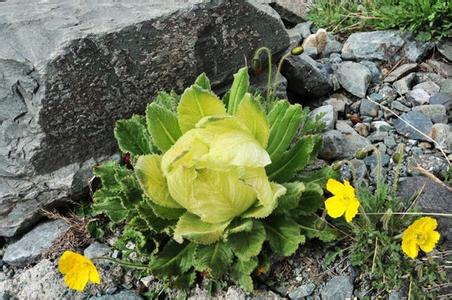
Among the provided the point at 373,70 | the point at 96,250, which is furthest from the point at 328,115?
the point at 96,250

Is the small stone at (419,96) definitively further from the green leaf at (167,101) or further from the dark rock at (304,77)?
the green leaf at (167,101)

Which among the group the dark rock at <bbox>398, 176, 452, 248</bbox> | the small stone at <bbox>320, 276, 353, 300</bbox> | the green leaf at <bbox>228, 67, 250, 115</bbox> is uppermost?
the green leaf at <bbox>228, 67, 250, 115</bbox>

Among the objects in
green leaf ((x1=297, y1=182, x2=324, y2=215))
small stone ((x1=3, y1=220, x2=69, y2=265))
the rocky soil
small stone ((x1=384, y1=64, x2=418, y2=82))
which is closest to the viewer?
green leaf ((x1=297, y1=182, x2=324, y2=215))

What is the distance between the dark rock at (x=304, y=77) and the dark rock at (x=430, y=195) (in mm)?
1035

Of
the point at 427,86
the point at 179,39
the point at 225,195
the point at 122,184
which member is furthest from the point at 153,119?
the point at 427,86

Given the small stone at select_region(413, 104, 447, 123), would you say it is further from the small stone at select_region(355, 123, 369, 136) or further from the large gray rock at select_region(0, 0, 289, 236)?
the large gray rock at select_region(0, 0, 289, 236)

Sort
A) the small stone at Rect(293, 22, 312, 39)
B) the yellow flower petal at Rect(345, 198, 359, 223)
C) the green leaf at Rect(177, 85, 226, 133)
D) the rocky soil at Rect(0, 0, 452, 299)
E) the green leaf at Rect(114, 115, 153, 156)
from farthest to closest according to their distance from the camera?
the small stone at Rect(293, 22, 312, 39) < the green leaf at Rect(114, 115, 153, 156) < the rocky soil at Rect(0, 0, 452, 299) < the green leaf at Rect(177, 85, 226, 133) < the yellow flower petal at Rect(345, 198, 359, 223)

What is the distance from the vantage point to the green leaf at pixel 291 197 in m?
2.56

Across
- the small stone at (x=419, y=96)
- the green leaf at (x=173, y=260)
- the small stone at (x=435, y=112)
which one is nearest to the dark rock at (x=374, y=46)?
the small stone at (x=419, y=96)

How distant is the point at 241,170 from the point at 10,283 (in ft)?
4.94

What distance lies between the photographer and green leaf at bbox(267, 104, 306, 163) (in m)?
2.79

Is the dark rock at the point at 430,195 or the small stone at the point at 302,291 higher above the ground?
the dark rock at the point at 430,195

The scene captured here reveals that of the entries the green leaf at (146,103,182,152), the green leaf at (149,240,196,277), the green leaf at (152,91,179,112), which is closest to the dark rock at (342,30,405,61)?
the green leaf at (152,91,179,112)

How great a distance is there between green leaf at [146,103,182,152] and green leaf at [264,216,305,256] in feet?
1.93
